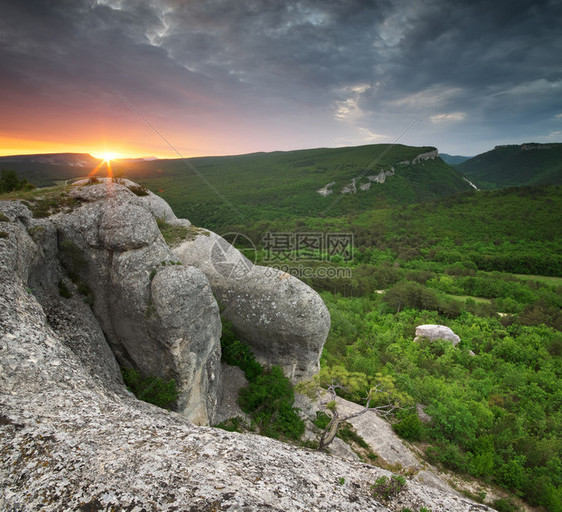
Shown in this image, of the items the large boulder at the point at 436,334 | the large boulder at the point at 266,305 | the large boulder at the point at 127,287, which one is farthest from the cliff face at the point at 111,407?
the large boulder at the point at 436,334

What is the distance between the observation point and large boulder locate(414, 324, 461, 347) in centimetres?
4062

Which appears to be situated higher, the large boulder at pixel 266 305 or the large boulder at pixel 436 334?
the large boulder at pixel 266 305

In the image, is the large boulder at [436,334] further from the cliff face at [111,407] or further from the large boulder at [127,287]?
the cliff face at [111,407]

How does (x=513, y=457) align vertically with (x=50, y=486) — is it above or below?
below

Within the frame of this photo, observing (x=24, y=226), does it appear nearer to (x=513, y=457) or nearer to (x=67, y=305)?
(x=67, y=305)

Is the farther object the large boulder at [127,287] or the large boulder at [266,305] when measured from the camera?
the large boulder at [266,305]

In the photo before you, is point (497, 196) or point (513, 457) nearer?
point (513, 457)

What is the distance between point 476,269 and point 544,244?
2492 cm

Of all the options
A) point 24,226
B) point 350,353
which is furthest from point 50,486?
point 350,353

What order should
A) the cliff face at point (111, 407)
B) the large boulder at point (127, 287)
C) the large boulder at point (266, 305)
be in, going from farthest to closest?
1. the large boulder at point (266, 305)
2. the large boulder at point (127, 287)
3. the cliff face at point (111, 407)

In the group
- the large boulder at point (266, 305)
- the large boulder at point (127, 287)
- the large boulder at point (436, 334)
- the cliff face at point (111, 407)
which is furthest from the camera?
the large boulder at point (436, 334)

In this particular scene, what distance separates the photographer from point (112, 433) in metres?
5.88

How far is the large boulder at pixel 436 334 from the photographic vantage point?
40.6 m

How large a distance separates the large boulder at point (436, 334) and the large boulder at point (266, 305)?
30197 mm
